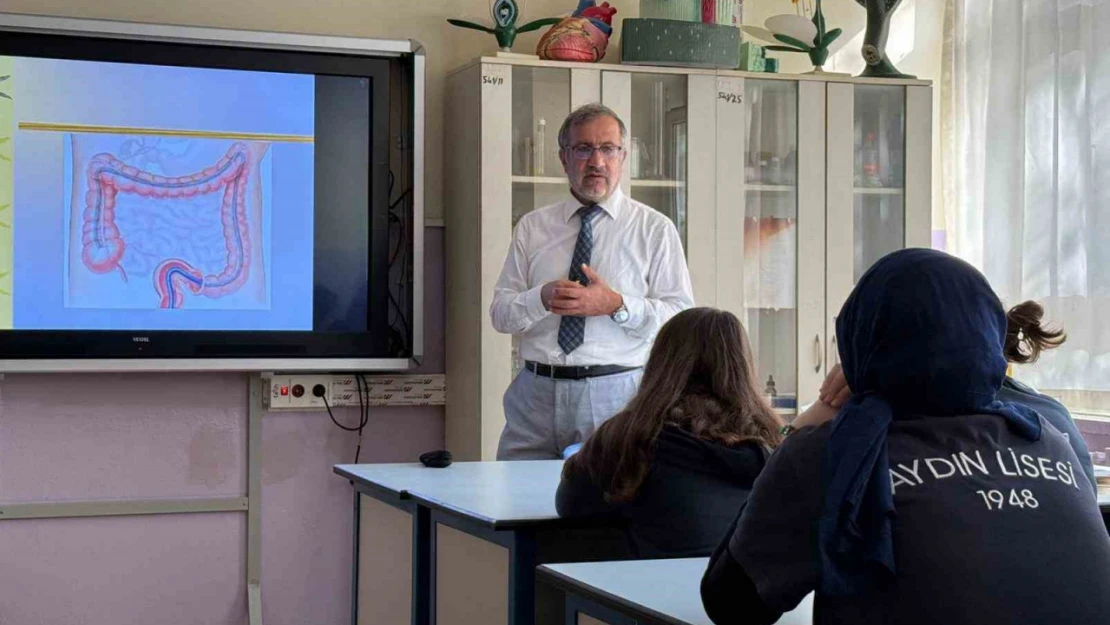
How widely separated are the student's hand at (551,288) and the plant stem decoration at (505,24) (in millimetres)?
1212

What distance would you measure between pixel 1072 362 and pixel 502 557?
261 centimetres

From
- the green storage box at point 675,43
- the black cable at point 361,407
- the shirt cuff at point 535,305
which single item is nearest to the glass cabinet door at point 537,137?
the green storage box at point 675,43

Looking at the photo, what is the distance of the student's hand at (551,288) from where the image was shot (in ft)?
11.5

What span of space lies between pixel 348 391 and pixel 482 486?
180 centimetres

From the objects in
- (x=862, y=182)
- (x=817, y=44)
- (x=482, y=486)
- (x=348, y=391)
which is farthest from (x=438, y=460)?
(x=817, y=44)

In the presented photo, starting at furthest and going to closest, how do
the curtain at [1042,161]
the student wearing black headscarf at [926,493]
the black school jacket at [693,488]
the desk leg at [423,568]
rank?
the curtain at [1042,161] < the desk leg at [423,568] < the black school jacket at [693,488] < the student wearing black headscarf at [926,493]

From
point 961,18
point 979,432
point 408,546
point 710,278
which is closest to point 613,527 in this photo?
point 408,546

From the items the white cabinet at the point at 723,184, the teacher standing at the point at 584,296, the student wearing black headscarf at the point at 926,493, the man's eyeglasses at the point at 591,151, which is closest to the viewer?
the student wearing black headscarf at the point at 926,493

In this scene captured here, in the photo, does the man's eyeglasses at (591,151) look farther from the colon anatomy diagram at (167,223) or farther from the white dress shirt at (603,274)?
the colon anatomy diagram at (167,223)

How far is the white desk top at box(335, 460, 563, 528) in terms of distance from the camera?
2381 mm

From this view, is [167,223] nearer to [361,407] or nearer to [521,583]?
[361,407]

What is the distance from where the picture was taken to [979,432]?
1419mm

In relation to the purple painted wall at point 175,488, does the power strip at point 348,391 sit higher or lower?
higher

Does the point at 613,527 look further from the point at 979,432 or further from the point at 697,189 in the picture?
the point at 697,189
